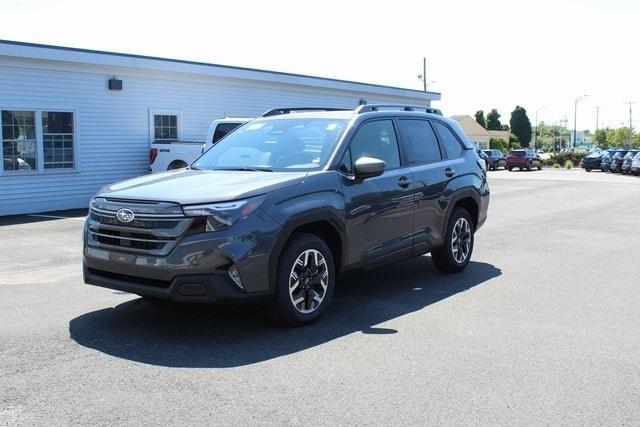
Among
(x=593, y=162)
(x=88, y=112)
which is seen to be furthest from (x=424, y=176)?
(x=593, y=162)

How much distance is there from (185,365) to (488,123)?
127284 mm

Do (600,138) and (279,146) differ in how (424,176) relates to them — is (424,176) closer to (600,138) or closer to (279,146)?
(279,146)

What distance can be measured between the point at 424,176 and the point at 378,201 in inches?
39.6

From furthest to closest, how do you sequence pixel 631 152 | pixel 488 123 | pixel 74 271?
pixel 488 123
pixel 631 152
pixel 74 271

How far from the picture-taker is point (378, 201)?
263 inches

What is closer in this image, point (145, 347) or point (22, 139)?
point (145, 347)

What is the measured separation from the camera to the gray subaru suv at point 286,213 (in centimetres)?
532

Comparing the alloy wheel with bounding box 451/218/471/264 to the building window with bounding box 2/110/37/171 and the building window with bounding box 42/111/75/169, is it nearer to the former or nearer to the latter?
the building window with bounding box 2/110/37/171

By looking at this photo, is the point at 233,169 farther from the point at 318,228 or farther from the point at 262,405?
the point at 262,405

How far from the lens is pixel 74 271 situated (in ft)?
28.0

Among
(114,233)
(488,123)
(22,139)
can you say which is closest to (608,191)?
(22,139)

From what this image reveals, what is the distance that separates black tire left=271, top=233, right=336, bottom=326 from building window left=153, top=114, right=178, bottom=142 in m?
14.5

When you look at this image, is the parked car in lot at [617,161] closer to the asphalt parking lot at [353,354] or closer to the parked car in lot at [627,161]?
the parked car in lot at [627,161]

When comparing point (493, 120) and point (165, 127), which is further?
point (493, 120)
